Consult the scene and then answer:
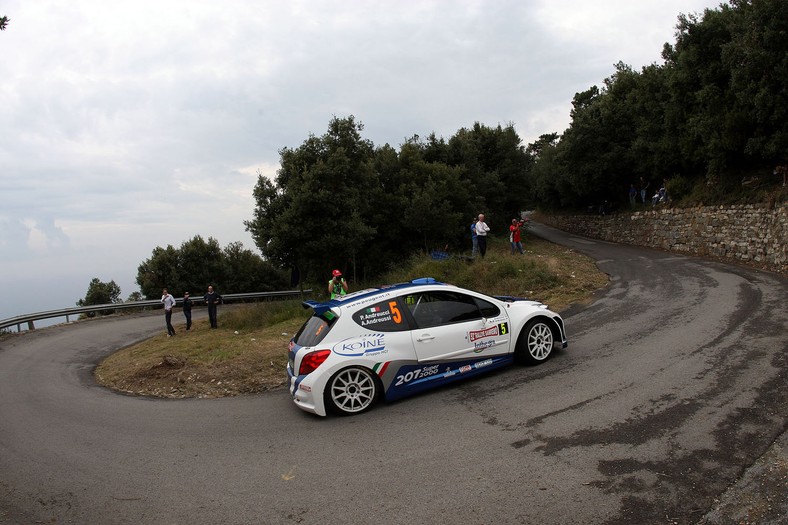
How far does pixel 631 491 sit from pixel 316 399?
12.1ft

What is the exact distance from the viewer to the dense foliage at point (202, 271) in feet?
160

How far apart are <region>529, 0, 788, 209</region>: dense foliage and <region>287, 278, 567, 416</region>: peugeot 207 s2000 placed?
15.6 metres

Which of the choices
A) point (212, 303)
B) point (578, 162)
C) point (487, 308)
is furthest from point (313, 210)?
point (487, 308)

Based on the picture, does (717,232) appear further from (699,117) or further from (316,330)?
(316,330)

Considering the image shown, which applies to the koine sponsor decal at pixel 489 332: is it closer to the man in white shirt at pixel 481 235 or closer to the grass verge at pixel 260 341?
the grass verge at pixel 260 341

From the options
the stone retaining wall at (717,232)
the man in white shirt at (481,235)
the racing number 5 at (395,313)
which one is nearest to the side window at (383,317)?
the racing number 5 at (395,313)

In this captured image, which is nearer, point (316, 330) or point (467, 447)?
point (467, 447)

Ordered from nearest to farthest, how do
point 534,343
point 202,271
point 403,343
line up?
point 403,343, point 534,343, point 202,271

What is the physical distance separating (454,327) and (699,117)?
20.1 meters

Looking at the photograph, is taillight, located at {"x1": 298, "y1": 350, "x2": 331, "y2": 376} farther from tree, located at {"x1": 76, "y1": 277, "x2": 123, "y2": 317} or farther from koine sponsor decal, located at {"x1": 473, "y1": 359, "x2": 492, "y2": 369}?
tree, located at {"x1": 76, "y1": 277, "x2": 123, "y2": 317}

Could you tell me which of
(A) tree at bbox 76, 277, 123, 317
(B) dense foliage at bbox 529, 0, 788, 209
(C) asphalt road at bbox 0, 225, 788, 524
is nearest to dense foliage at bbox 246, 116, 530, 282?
(B) dense foliage at bbox 529, 0, 788, 209

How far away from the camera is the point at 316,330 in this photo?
22.1 feet

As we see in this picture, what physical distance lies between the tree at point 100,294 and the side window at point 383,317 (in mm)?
52220

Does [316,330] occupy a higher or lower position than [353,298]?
lower
